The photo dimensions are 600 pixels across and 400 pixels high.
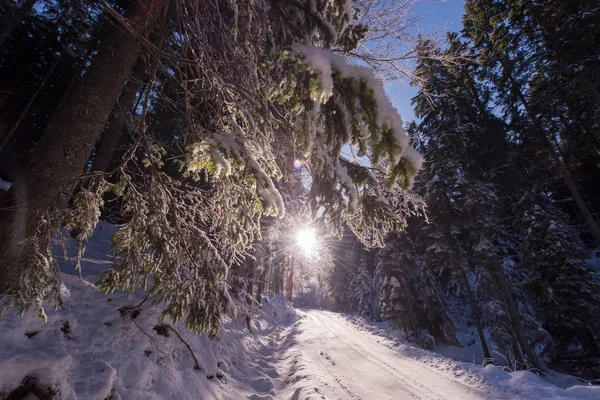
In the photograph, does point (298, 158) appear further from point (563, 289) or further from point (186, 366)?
point (563, 289)

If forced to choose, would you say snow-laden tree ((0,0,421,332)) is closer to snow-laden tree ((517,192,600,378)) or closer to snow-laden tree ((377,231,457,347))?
snow-laden tree ((517,192,600,378))

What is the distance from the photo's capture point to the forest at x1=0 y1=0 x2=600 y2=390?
2.70 m

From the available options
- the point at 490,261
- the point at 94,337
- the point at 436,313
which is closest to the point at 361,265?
the point at 436,313

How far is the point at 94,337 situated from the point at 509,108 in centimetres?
2338

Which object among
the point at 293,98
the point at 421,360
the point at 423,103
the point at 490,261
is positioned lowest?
the point at 421,360

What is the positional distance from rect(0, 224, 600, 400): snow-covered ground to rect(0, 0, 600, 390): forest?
23.1 inches

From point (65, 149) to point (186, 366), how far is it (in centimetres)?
451

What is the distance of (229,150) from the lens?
2631 millimetres

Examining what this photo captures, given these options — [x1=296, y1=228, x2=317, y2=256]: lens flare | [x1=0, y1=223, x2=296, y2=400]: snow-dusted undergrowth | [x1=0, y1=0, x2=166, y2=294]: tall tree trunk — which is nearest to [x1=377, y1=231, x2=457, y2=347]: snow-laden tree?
[x1=0, y1=223, x2=296, y2=400]: snow-dusted undergrowth

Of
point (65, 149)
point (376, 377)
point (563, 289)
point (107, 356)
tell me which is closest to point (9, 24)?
point (65, 149)

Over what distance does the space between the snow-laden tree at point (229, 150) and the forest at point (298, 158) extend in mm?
22

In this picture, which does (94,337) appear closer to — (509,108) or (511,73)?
(511,73)

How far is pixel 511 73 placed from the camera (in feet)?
48.7

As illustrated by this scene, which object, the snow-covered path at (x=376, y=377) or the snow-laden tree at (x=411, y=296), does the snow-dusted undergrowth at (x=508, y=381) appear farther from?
the snow-laden tree at (x=411, y=296)
